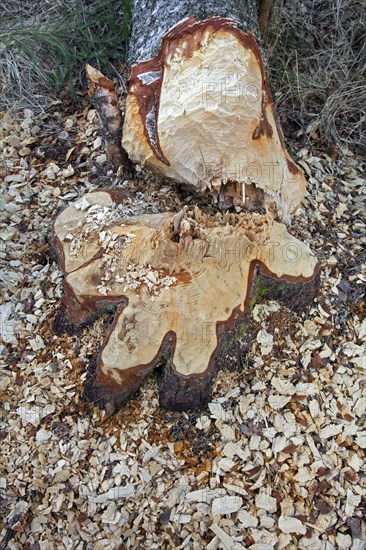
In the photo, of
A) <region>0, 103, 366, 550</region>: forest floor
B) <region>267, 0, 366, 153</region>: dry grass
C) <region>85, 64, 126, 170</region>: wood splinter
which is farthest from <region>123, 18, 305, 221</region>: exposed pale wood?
<region>267, 0, 366, 153</region>: dry grass

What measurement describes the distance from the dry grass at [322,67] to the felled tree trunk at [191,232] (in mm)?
581

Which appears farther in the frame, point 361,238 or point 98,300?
point 361,238

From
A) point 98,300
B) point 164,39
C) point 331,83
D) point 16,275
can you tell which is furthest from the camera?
point 331,83

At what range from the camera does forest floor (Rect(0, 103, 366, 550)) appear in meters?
1.47

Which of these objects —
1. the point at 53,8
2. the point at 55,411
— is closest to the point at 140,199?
the point at 55,411

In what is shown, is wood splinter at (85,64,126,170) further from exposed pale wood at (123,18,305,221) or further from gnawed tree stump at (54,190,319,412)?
gnawed tree stump at (54,190,319,412)

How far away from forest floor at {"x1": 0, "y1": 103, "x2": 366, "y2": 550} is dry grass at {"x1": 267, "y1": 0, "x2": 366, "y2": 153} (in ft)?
2.53

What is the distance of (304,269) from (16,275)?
3.32 ft

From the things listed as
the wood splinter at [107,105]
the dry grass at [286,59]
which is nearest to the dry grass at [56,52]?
the dry grass at [286,59]

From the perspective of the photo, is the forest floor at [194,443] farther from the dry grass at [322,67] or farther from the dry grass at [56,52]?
the dry grass at [56,52]

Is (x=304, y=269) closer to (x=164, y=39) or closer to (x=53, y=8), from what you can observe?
(x=164, y=39)

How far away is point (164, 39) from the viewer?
5.80 feet

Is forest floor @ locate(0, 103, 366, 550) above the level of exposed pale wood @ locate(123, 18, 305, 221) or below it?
below

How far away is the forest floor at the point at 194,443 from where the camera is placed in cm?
147
